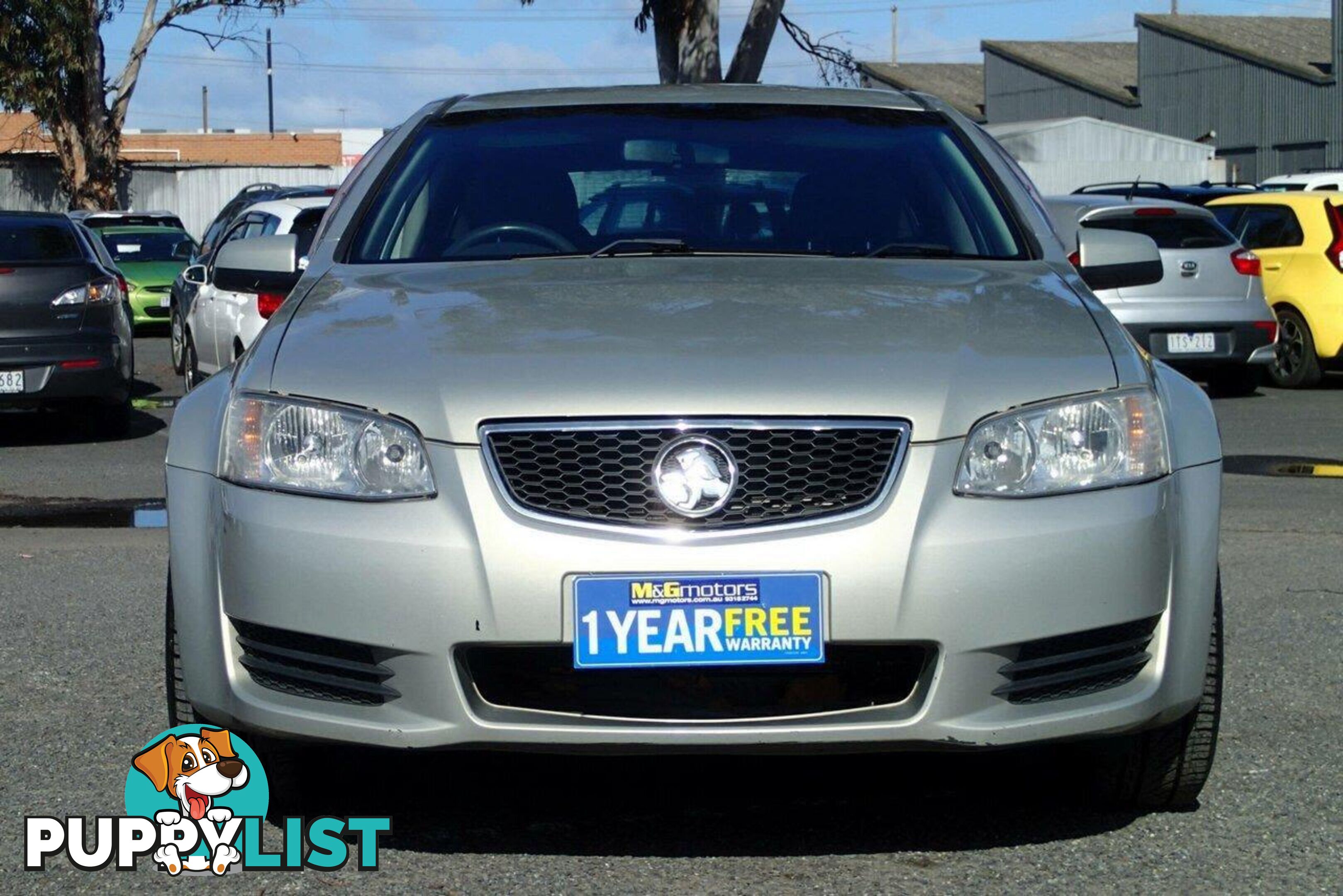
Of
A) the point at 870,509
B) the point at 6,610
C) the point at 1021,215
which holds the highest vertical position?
the point at 1021,215

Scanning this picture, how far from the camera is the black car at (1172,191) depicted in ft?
59.7

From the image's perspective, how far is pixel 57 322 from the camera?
12.6 m

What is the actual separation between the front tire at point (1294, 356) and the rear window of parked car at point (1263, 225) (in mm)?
571

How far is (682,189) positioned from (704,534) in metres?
1.72

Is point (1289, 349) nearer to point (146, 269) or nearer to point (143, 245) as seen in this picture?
point (146, 269)

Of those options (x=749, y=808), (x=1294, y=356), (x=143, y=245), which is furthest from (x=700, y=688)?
(x=143, y=245)

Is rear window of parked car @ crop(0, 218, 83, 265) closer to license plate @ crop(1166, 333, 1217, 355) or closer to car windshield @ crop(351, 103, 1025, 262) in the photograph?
license plate @ crop(1166, 333, 1217, 355)

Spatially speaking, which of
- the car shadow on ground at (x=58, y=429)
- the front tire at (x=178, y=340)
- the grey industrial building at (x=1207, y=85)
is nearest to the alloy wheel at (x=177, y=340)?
the front tire at (x=178, y=340)

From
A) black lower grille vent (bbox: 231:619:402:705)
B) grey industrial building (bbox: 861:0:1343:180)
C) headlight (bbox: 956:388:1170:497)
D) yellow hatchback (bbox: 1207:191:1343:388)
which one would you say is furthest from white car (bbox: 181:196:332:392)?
grey industrial building (bbox: 861:0:1343:180)

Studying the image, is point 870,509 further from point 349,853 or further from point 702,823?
point 349,853

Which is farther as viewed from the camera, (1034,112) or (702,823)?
(1034,112)

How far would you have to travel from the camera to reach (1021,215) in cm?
482

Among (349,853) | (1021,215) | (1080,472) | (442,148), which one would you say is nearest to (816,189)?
(1021,215)

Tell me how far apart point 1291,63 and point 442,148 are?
52830 millimetres
